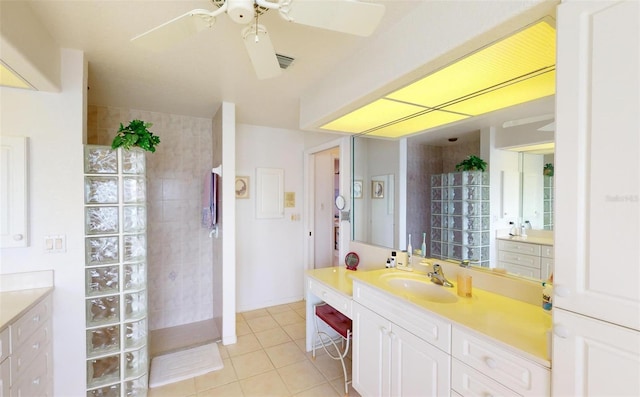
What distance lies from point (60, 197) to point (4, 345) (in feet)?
2.93

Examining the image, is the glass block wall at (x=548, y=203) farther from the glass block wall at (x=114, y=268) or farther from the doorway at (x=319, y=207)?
the doorway at (x=319, y=207)

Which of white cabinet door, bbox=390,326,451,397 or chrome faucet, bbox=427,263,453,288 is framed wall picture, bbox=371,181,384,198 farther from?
white cabinet door, bbox=390,326,451,397

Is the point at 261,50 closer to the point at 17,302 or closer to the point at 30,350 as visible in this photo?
the point at 17,302

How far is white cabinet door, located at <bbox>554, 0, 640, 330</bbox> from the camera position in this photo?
80cm

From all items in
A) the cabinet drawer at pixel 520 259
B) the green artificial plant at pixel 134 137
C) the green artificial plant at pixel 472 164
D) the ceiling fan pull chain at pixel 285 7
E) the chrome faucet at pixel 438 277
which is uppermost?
the ceiling fan pull chain at pixel 285 7

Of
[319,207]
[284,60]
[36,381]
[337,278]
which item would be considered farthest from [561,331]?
[319,207]

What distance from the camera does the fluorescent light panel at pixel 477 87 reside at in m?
1.24

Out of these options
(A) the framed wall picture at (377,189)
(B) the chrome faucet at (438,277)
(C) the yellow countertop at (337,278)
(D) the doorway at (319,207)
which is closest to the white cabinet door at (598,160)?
(B) the chrome faucet at (438,277)

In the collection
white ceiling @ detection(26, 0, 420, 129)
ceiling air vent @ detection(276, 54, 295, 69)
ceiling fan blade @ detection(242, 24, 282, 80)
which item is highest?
white ceiling @ detection(26, 0, 420, 129)

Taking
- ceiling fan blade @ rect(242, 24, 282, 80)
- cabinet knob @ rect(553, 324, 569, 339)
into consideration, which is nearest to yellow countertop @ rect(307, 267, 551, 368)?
cabinet knob @ rect(553, 324, 569, 339)

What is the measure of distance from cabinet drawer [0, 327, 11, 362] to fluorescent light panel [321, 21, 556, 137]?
229cm

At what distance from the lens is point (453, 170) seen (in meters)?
2.00

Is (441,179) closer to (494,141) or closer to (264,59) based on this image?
(494,141)

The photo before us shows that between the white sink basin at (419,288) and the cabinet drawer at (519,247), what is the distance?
0.40m
